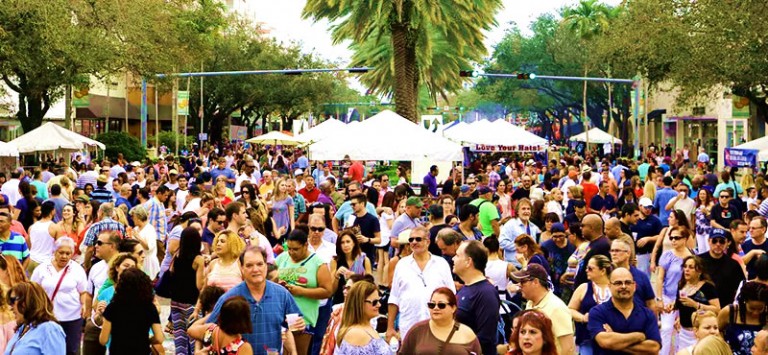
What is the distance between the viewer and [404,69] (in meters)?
35.9

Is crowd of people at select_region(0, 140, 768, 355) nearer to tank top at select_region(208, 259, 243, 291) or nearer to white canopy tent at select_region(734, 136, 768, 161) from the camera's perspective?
tank top at select_region(208, 259, 243, 291)

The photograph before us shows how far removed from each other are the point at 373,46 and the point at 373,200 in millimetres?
24785

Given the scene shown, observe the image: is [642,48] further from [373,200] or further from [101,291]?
[101,291]

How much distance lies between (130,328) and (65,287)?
1.75 m

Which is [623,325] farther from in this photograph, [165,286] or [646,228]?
[646,228]

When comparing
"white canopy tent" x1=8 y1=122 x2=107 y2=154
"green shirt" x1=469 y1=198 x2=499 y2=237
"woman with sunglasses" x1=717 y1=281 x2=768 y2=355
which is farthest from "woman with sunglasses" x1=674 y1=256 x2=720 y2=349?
"white canopy tent" x1=8 y1=122 x2=107 y2=154

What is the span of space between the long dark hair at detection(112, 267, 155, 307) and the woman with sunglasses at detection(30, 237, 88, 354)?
5.35ft

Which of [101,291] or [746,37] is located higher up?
[746,37]

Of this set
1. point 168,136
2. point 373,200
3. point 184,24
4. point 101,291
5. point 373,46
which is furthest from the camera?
point 168,136

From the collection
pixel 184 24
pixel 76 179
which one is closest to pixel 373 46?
pixel 184 24

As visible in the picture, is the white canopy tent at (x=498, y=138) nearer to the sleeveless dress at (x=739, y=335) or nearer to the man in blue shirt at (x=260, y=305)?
the sleeveless dress at (x=739, y=335)

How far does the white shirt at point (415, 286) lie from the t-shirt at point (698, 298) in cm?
192

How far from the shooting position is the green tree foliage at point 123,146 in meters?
43.2

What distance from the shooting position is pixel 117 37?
40469mm
